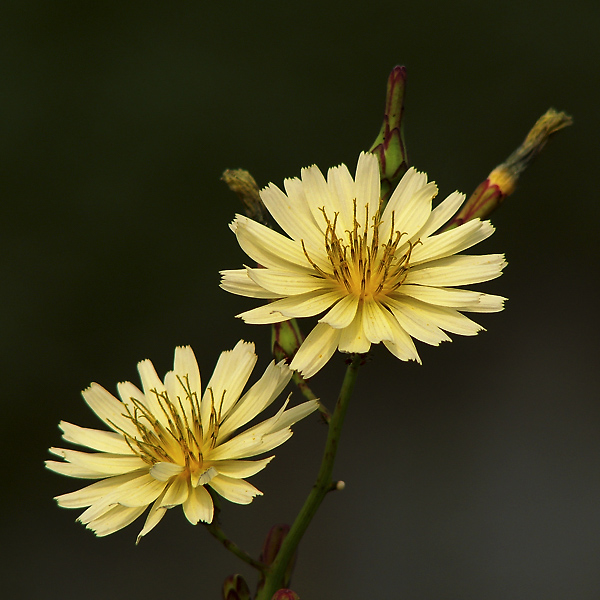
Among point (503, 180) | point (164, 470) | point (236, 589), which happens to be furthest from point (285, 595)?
point (503, 180)

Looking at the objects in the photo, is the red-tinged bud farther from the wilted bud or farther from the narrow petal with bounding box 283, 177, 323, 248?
the wilted bud

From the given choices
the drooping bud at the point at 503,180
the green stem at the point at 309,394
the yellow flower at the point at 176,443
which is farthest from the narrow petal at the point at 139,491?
the drooping bud at the point at 503,180

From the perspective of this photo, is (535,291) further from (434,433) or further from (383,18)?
(383,18)

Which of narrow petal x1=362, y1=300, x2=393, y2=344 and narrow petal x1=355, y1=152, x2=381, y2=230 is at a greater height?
narrow petal x1=355, y1=152, x2=381, y2=230

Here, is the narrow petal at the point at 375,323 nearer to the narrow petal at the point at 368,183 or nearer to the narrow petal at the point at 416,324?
the narrow petal at the point at 416,324

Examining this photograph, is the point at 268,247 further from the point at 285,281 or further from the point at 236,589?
the point at 236,589

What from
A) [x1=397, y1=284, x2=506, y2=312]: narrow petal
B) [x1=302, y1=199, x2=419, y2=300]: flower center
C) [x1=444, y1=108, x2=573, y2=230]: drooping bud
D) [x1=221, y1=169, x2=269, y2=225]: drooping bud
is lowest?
[x1=397, y1=284, x2=506, y2=312]: narrow petal

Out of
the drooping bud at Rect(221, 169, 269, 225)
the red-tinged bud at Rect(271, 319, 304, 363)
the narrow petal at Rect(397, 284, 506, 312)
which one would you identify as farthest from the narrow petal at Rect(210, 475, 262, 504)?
the drooping bud at Rect(221, 169, 269, 225)
